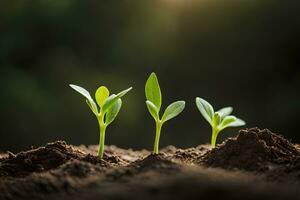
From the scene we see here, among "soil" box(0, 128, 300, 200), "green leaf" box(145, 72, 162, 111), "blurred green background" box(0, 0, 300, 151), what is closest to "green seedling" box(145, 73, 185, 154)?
"green leaf" box(145, 72, 162, 111)

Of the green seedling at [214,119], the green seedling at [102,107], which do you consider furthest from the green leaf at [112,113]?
Answer: the green seedling at [214,119]

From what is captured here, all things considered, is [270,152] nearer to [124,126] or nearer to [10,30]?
[124,126]

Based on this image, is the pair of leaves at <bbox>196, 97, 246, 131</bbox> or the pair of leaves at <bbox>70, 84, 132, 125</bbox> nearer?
the pair of leaves at <bbox>70, 84, 132, 125</bbox>

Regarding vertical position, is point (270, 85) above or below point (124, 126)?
above

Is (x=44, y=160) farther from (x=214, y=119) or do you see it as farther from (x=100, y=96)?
(x=214, y=119)

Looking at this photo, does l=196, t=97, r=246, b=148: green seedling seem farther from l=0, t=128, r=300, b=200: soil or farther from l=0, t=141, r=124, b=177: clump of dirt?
l=0, t=141, r=124, b=177: clump of dirt

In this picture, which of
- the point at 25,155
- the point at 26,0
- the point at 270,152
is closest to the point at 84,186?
the point at 25,155
